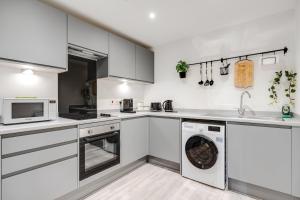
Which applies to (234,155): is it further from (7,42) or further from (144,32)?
(7,42)

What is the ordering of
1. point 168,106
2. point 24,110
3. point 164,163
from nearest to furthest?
point 24,110 < point 164,163 < point 168,106

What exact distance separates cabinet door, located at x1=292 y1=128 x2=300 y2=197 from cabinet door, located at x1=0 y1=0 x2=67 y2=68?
268 cm

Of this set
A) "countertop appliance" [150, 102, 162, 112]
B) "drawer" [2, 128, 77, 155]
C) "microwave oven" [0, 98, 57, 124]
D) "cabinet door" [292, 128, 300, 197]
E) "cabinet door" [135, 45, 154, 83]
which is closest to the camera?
"drawer" [2, 128, 77, 155]

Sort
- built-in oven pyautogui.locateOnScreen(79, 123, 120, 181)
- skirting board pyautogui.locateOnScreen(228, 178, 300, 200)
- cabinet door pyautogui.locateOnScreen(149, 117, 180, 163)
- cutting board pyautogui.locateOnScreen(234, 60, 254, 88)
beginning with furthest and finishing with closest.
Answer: cabinet door pyautogui.locateOnScreen(149, 117, 180, 163) → cutting board pyautogui.locateOnScreen(234, 60, 254, 88) → built-in oven pyautogui.locateOnScreen(79, 123, 120, 181) → skirting board pyautogui.locateOnScreen(228, 178, 300, 200)

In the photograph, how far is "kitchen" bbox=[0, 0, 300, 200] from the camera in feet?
4.94

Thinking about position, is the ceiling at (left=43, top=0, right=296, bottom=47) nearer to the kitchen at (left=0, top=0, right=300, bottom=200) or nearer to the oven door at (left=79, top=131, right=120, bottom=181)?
the kitchen at (left=0, top=0, right=300, bottom=200)

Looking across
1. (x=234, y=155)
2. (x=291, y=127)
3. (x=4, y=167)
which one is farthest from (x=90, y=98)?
(x=291, y=127)

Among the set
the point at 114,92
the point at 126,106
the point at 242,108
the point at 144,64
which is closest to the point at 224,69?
the point at 242,108

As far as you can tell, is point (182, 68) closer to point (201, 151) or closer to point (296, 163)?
point (201, 151)

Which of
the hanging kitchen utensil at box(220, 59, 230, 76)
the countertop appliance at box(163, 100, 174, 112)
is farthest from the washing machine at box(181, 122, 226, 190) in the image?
the hanging kitchen utensil at box(220, 59, 230, 76)

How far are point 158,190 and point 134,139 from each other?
32.5 inches

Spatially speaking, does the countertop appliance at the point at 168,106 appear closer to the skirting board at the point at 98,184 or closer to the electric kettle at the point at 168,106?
the electric kettle at the point at 168,106

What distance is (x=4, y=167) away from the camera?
1.22 m

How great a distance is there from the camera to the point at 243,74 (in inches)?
91.6
